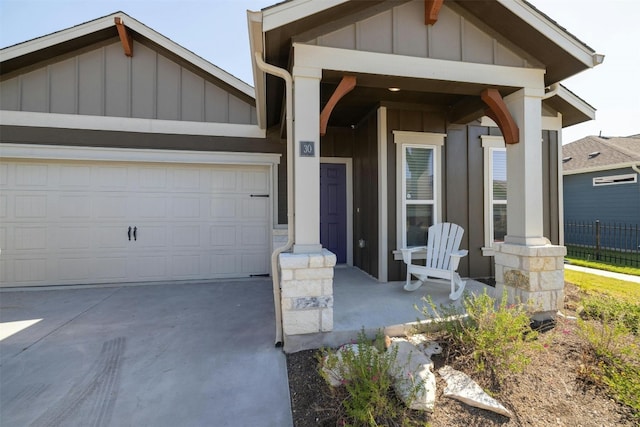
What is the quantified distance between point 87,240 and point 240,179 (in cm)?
263

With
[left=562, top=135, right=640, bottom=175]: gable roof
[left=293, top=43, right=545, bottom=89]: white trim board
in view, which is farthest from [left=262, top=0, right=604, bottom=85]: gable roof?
[left=562, top=135, right=640, bottom=175]: gable roof

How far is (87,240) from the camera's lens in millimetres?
4809

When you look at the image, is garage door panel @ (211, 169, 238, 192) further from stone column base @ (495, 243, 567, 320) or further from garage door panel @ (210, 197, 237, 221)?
stone column base @ (495, 243, 567, 320)

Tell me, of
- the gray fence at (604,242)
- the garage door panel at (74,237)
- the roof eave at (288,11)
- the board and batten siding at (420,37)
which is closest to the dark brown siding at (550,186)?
the board and batten siding at (420,37)

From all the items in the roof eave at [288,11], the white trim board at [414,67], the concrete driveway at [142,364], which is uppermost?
the roof eave at [288,11]

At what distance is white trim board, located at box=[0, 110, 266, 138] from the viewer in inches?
179

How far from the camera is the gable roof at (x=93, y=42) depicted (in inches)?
169

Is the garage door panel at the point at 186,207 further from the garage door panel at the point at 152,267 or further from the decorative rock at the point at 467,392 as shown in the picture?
the decorative rock at the point at 467,392

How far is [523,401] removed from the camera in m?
1.89

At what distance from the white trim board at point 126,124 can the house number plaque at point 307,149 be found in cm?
279

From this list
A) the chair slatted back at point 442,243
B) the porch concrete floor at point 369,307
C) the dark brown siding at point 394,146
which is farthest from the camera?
the dark brown siding at point 394,146

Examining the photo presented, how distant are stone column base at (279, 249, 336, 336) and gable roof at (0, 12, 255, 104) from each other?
141 inches

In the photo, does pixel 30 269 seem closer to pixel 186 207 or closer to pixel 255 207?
pixel 186 207

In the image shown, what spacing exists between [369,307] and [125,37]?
17.6ft
